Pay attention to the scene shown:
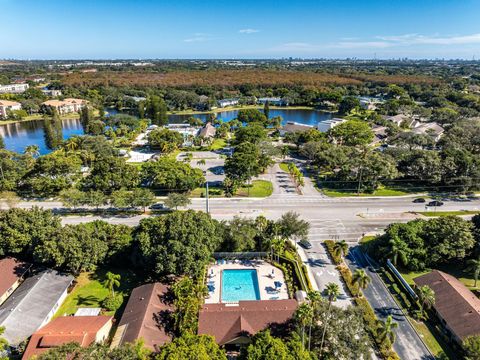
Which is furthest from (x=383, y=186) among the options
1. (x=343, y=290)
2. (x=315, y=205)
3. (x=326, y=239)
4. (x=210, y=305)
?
(x=210, y=305)

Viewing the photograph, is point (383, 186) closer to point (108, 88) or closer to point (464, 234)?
point (464, 234)

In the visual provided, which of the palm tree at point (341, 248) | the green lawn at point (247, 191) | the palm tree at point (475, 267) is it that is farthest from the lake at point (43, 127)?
the palm tree at point (475, 267)

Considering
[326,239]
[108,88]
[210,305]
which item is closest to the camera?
[210,305]

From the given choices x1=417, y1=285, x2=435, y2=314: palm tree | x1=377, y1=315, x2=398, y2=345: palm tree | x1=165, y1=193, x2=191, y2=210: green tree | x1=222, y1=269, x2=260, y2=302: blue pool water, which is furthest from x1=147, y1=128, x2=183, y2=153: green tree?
x1=377, y1=315, x2=398, y2=345: palm tree

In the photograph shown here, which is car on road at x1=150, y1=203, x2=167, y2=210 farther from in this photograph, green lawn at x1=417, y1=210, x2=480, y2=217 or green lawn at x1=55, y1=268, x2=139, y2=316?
green lawn at x1=417, y1=210, x2=480, y2=217

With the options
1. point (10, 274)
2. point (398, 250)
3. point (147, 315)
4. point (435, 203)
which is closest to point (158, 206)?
point (10, 274)

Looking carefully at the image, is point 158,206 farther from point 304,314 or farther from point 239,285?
point 304,314

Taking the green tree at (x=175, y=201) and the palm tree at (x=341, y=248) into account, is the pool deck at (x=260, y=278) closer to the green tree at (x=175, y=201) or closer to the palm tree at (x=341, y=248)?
the palm tree at (x=341, y=248)
